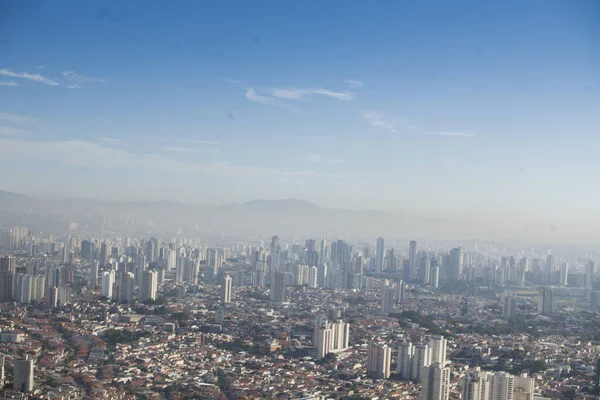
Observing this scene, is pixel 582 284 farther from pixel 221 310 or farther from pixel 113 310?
pixel 113 310

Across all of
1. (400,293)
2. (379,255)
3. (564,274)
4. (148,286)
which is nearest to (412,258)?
(379,255)

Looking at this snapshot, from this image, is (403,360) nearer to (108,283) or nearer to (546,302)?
(108,283)

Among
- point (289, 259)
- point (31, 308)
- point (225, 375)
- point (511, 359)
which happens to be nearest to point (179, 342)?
point (225, 375)

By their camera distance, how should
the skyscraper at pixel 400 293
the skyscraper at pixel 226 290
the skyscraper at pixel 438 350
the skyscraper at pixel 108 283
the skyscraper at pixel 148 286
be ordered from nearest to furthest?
the skyscraper at pixel 438 350
the skyscraper at pixel 108 283
the skyscraper at pixel 148 286
the skyscraper at pixel 226 290
the skyscraper at pixel 400 293

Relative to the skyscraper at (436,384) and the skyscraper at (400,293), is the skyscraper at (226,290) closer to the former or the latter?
the skyscraper at (400,293)

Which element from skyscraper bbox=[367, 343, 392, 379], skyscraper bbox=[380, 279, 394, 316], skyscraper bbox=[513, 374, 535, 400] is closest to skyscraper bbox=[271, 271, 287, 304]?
skyscraper bbox=[380, 279, 394, 316]

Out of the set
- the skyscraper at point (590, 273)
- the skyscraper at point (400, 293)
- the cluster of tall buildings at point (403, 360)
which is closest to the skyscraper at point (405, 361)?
the cluster of tall buildings at point (403, 360)
